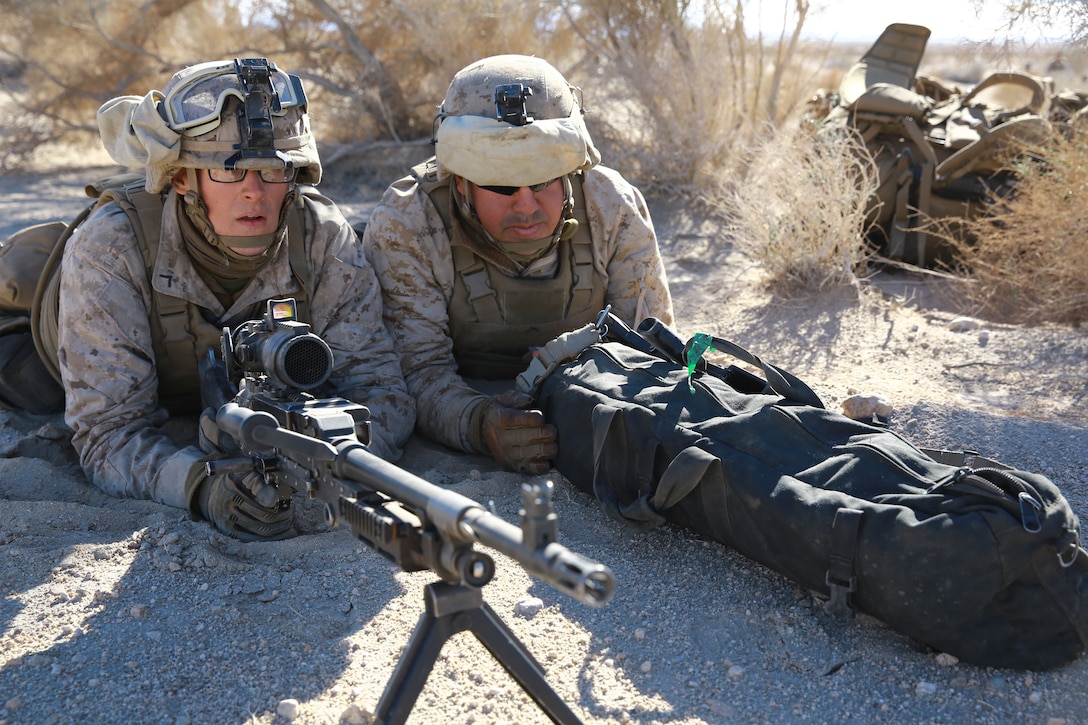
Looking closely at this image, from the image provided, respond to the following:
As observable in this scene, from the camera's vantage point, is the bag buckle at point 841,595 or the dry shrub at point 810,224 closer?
the bag buckle at point 841,595

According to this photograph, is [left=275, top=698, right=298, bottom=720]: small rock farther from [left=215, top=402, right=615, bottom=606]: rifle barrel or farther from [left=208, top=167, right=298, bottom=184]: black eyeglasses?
[left=208, top=167, right=298, bottom=184]: black eyeglasses

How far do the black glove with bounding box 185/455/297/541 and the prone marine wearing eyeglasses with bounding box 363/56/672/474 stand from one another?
0.80 m

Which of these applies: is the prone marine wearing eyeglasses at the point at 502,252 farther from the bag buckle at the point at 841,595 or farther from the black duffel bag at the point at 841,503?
the bag buckle at the point at 841,595

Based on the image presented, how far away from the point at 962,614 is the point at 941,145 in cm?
515

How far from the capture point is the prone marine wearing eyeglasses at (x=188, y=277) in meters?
3.21

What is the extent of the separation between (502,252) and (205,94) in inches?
50.4

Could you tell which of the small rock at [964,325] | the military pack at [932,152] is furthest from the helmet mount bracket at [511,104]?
the military pack at [932,152]

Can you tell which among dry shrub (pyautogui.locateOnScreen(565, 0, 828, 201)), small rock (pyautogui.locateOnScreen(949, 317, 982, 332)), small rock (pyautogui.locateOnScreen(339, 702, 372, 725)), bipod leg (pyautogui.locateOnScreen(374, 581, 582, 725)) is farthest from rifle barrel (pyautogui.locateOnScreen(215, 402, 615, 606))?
dry shrub (pyautogui.locateOnScreen(565, 0, 828, 201))

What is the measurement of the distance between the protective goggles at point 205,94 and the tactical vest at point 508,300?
0.96 metres

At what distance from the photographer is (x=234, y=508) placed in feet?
10.1

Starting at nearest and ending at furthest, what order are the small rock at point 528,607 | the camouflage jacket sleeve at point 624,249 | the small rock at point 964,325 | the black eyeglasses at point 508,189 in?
the small rock at point 528,607 → the black eyeglasses at point 508,189 → the camouflage jacket sleeve at point 624,249 → the small rock at point 964,325

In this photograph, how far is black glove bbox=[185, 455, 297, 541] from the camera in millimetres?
3021

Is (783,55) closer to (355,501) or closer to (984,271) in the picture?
(984,271)

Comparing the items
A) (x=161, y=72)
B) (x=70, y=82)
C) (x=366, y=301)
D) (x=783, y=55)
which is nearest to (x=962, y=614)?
(x=366, y=301)
